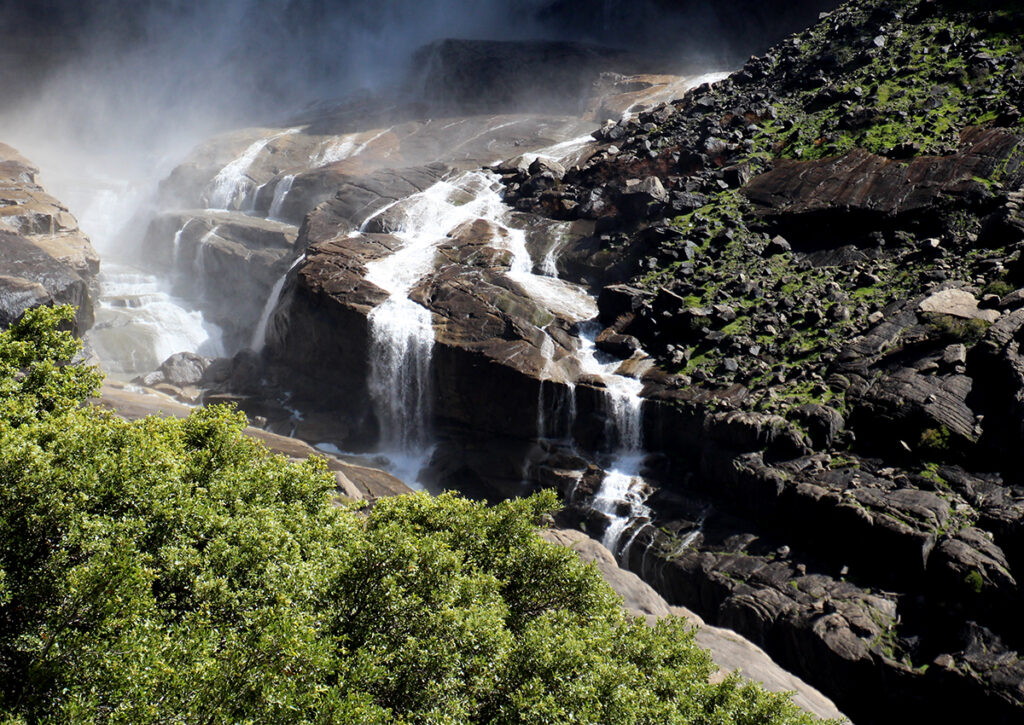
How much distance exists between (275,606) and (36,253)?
53470mm

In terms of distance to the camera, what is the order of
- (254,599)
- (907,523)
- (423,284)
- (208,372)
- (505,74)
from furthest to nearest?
1. (505,74)
2. (208,372)
3. (423,284)
4. (907,523)
5. (254,599)

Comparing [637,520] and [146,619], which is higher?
[146,619]

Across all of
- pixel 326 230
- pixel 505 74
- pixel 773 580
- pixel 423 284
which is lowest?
pixel 773 580

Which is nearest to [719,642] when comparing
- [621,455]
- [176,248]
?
[621,455]

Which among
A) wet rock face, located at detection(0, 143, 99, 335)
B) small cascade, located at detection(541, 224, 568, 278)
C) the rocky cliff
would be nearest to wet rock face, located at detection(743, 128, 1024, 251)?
the rocky cliff

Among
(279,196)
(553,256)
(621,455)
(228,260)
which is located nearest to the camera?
(621,455)

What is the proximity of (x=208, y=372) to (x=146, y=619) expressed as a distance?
44482 millimetres

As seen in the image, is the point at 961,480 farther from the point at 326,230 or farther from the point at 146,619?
the point at 326,230

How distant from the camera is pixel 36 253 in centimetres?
5478

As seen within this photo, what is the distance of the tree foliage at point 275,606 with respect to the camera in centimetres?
1197

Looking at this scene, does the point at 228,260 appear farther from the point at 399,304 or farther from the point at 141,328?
the point at 399,304

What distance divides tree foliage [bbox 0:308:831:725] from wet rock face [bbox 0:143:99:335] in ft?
109

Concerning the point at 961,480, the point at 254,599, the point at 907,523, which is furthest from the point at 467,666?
the point at 961,480

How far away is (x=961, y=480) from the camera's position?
28734 millimetres
